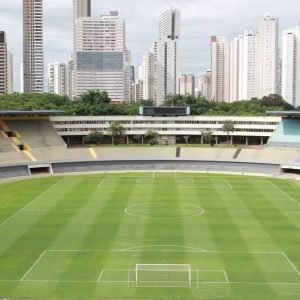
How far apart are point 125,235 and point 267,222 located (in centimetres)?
894

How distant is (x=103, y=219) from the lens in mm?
33500

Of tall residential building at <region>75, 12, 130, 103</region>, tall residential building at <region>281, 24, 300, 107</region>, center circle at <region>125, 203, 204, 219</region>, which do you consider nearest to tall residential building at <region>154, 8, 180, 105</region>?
tall residential building at <region>75, 12, 130, 103</region>

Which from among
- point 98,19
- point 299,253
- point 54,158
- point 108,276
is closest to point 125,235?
point 108,276

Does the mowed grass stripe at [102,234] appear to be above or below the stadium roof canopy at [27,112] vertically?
below

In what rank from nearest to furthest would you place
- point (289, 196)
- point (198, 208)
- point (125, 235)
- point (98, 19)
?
point (125, 235)
point (198, 208)
point (289, 196)
point (98, 19)

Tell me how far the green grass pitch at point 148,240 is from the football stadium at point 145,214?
64 mm

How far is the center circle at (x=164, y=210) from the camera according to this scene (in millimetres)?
34719

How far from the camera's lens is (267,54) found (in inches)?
6029

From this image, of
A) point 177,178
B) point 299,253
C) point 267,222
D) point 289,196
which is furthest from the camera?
point 177,178

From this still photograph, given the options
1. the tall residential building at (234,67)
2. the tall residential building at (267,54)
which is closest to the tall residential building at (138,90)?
the tall residential building at (234,67)

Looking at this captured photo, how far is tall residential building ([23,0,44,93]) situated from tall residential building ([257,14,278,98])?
62.1 m

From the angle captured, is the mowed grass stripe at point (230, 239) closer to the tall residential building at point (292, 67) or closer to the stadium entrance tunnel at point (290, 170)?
the stadium entrance tunnel at point (290, 170)

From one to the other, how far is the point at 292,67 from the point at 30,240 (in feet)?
453

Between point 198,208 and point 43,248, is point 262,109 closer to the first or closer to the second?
point 198,208
